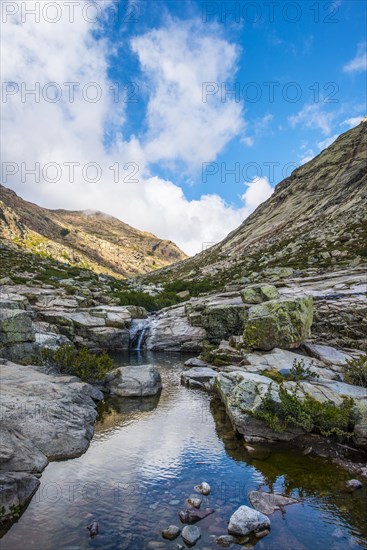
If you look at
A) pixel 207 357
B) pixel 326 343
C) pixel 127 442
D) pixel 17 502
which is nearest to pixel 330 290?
pixel 326 343

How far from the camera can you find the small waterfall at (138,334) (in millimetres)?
33594

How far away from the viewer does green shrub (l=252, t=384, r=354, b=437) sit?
12.7 m

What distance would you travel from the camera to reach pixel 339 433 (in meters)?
12.4

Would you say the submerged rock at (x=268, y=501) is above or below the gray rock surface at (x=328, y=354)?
below

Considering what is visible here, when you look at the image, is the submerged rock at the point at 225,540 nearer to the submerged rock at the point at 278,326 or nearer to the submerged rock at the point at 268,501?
the submerged rock at the point at 268,501

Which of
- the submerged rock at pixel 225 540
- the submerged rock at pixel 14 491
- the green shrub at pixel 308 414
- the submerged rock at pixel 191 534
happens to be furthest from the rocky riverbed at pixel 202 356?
the submerged rock at pixel 225 540

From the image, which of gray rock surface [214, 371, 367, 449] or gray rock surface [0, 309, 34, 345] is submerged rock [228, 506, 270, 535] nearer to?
gray rock surface [214, 371, 367, 449]

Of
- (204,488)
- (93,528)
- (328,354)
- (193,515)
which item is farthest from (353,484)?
(328,354)

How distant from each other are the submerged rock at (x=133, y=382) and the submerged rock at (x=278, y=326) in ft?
20.7

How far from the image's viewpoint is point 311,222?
71.8 meters

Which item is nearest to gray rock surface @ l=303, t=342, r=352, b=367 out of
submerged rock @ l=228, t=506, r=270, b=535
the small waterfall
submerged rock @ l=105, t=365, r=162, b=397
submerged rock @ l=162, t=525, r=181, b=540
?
submerged rock @ l=105, t=365, r=162, b=397

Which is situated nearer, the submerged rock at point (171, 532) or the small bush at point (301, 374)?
the submerged rock at point (171, 532)

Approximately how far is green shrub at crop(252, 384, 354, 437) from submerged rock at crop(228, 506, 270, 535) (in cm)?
473

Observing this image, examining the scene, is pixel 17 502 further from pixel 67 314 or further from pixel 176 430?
pixel 67 314
